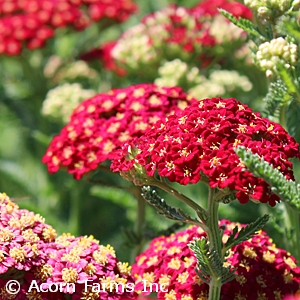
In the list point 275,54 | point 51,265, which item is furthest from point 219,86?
point 51,265

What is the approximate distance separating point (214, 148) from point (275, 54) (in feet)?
1.48

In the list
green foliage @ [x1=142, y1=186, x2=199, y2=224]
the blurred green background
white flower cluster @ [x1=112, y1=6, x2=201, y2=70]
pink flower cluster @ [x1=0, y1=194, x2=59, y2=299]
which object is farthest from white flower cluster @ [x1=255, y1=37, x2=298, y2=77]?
white flower cluster @ [x1=112, y1=6, x2=201, y2=70]

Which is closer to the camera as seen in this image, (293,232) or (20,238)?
(20,238)

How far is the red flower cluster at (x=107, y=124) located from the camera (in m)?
2.01

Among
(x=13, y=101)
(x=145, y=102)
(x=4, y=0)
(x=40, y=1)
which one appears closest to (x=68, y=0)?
(x=40, y=1)

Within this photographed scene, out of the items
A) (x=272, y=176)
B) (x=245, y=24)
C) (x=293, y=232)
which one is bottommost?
(x=293, y=232)

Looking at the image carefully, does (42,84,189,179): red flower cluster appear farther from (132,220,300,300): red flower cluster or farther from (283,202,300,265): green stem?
(283,202,300,265): green stem

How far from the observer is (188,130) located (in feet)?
5.02

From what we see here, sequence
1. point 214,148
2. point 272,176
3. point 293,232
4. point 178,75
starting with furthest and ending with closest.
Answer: point 178,75, point 293,232, point 214,148, point 272,176

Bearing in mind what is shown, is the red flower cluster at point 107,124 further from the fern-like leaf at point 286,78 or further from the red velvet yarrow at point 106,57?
the red velvet yarrow at point 106,57

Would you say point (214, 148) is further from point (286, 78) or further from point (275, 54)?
point (275, 54)

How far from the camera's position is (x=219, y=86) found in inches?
113

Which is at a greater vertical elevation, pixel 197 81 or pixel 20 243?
pixel 197 81

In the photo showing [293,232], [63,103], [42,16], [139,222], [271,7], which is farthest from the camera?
[42,16]
